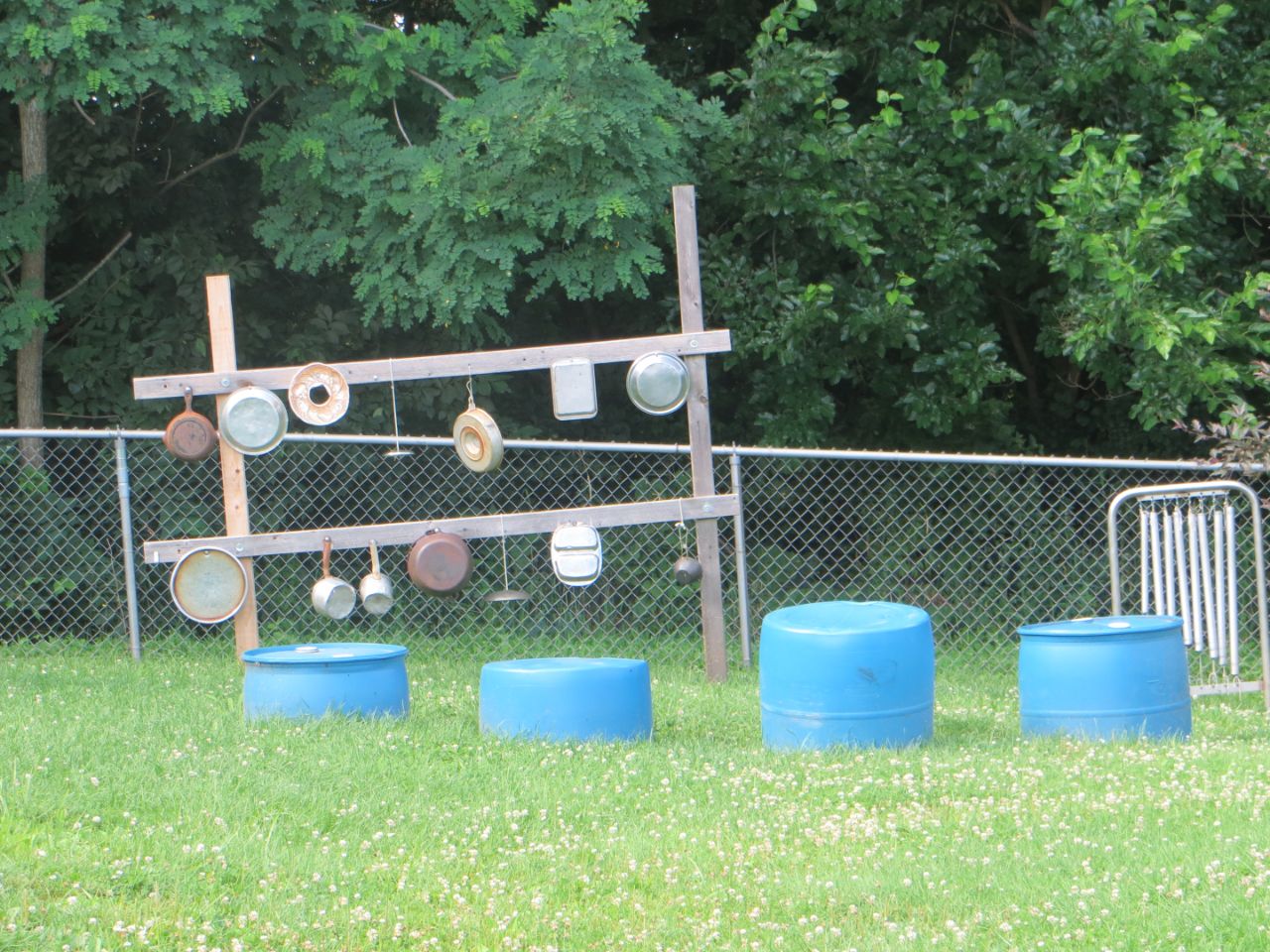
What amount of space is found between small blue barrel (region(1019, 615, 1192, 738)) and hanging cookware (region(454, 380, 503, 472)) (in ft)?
9.24

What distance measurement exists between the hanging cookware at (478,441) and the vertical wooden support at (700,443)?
1.23 m

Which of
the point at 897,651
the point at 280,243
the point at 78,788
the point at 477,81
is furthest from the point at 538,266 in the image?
the point at 78,788

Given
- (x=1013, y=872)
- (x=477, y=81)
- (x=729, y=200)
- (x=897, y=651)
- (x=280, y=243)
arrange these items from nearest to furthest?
(x=1013, y=872) → (x=897, y=651) → (x=477, y=81) → (x=280, y=243) → (x=729, y=200)

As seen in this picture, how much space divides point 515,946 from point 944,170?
864 cm

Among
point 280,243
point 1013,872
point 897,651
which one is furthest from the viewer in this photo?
point 280,243

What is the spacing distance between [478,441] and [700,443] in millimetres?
1364

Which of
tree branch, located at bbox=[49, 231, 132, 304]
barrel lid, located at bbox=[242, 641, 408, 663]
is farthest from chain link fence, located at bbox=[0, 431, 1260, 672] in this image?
barrel lid, located at bbox=[242, 641, 408, 663]

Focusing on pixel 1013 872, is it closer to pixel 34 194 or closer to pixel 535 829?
pixel 535 829

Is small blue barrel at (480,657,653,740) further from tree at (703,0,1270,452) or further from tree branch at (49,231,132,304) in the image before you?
tree branch at (49,231,132,304)

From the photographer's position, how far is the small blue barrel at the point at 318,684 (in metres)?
5.92

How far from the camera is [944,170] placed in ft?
35.9

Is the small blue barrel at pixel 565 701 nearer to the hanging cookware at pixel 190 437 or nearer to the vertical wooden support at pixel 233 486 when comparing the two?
the vertical wooden support at pixel 233 486

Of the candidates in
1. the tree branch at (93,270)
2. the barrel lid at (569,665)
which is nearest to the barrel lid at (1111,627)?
the barrel lid at (569,665)

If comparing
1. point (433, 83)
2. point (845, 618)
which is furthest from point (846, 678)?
point (433, 83)
